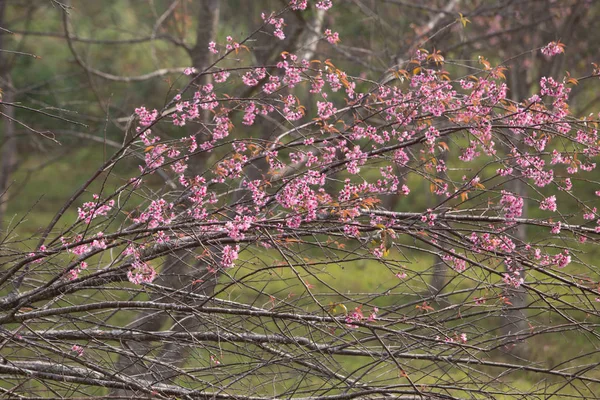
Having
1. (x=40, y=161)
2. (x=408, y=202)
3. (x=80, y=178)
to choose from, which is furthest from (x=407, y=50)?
(x=40, y=161)

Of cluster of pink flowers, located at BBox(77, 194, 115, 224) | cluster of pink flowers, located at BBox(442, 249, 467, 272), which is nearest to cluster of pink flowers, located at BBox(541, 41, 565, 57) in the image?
cluster of pink flowers, located at BBox(442, 249, 467, 272)

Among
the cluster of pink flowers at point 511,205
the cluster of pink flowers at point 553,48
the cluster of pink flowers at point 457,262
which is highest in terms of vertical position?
the cluster of pink flowers at point 553,48

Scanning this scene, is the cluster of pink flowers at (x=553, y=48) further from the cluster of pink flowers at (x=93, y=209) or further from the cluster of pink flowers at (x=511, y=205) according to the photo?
the cluster of pink flowers at (x=93, y=209)

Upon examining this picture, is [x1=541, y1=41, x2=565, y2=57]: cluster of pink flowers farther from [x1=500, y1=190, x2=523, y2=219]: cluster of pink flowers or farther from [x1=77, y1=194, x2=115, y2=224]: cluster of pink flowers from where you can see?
[x1=77, y1=194, x2=115, y2=224]: cluster of pink flowers

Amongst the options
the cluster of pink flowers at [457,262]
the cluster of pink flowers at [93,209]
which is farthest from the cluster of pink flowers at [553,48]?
the cluster of pink flowers at [93,209]

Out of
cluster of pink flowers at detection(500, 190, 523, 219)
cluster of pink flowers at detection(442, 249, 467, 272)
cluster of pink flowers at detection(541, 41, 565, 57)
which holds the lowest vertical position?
cluster of pink flowers at detection(442, 249, 467, 272)

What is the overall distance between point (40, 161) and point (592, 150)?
22.1m

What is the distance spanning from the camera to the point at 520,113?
14.3 ft

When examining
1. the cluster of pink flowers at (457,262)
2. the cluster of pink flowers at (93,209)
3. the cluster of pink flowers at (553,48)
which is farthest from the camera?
the cluster of pink flowers at (553,48)

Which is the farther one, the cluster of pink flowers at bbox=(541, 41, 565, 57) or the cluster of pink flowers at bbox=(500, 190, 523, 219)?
the cluster of pink flowers at bbox=(541, 41, 565, 57)

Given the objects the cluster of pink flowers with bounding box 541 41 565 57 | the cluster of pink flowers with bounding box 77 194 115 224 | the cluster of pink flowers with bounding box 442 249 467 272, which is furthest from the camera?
the cluster of pink flowers with bounding box 541 41 565 57

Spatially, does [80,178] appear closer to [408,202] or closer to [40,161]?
[40,161]

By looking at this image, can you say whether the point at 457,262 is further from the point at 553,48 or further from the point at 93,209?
the point at 93,209

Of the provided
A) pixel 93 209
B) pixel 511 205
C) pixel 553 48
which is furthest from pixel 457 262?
pixel 93 209
